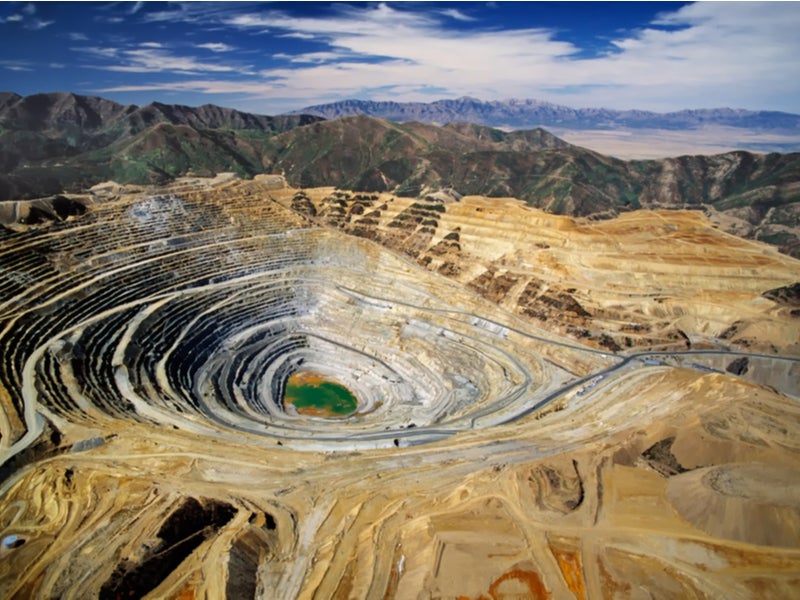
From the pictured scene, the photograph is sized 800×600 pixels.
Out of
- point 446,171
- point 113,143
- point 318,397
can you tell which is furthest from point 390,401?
point 113,143

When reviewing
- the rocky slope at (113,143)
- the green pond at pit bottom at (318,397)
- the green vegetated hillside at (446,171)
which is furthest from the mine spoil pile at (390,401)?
the rocky slope at (113,143)

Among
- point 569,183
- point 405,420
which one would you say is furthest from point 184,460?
point 569,183

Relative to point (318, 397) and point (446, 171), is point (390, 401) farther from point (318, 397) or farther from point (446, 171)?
point (446, 171)

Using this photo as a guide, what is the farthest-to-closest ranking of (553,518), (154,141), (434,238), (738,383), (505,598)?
(154,141) < (434,238) < (738,383) < (553,518) < (505,598)

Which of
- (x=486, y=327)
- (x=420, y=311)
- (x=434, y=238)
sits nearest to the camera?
(x=486, y=327)

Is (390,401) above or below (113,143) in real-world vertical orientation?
below

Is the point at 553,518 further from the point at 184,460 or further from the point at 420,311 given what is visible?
the point at 420,311

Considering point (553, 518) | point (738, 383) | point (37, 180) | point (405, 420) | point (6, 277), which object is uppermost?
point (37, 180)
